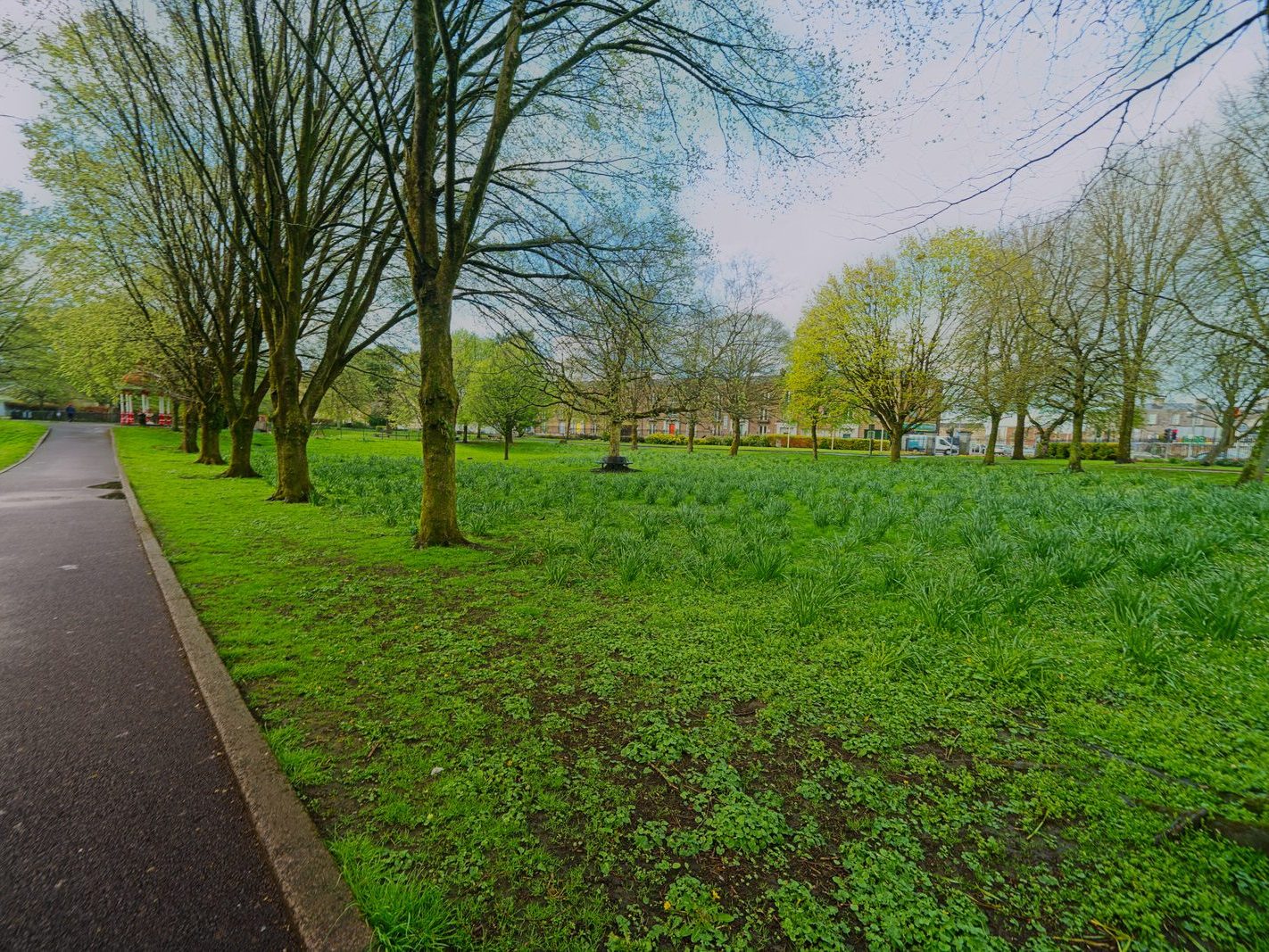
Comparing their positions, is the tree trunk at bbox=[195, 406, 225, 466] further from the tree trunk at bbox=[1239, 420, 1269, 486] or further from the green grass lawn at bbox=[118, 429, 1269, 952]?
the tree trunk at bbox=[1239, 420, 1269, 486]

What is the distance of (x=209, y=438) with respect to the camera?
Result: 59.8ft

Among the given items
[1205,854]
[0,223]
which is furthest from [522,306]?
[0,223]

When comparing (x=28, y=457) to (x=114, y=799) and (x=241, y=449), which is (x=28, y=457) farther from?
(x=114, y=799)

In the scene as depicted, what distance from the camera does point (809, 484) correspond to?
12.3m

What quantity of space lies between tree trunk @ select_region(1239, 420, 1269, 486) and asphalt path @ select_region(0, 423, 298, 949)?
2035cm

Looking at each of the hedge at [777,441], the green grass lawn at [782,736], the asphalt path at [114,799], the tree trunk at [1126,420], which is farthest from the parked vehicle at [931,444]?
the asphalt path at [114,799]

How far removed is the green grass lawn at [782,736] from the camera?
1.62 metres

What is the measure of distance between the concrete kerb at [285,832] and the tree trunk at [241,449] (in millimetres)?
14324

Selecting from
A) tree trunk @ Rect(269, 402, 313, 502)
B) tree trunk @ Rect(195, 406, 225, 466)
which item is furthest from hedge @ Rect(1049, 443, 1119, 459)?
tree trunk @ Rect(195, 406, 225, 466)

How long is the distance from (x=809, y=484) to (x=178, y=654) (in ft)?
37.9

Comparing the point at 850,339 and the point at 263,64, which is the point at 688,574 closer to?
the point at 263,64

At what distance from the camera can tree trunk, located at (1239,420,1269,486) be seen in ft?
42.0

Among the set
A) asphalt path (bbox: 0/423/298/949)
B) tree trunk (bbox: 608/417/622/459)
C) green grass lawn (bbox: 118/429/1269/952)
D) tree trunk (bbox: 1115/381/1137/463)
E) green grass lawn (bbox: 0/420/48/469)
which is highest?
tree trunk (bbox: 1115/381/1137/463)

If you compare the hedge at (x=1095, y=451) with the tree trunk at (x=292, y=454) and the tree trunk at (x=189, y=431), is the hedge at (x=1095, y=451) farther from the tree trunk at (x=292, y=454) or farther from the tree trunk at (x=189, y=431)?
the tree trunk at (x=189, y=431)
